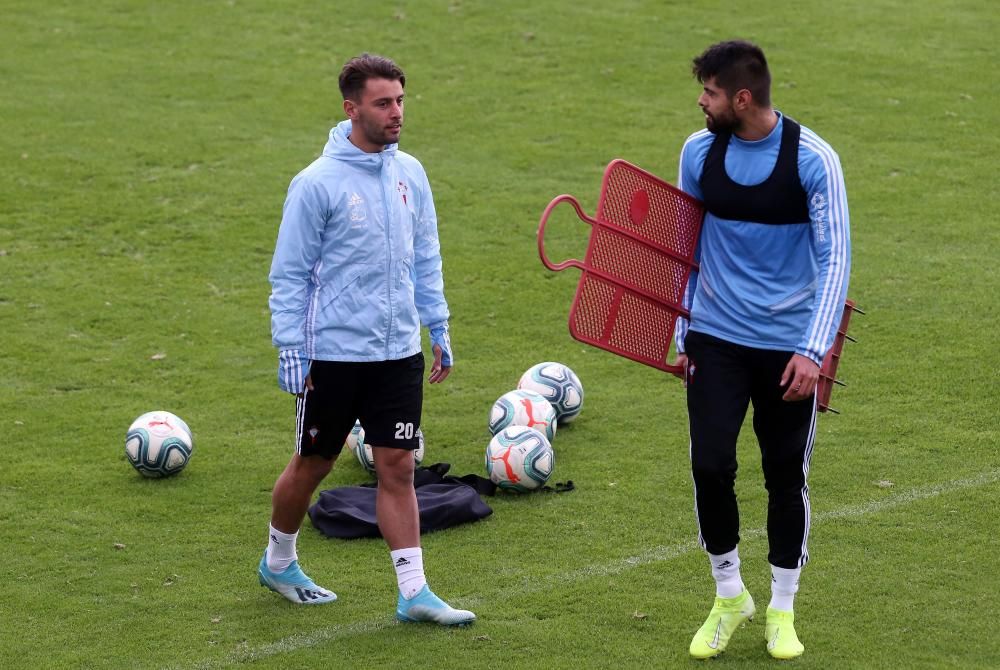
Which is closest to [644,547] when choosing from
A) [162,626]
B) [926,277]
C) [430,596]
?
[430,596]

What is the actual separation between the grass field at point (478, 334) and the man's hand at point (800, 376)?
1210 millimetres

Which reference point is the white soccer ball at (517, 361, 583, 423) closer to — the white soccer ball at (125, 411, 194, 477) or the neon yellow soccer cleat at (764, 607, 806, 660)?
the white soccer ball at (125, 411, 194, 477)

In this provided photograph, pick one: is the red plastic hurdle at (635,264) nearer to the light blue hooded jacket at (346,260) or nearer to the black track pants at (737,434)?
the black track pants at (737,434)

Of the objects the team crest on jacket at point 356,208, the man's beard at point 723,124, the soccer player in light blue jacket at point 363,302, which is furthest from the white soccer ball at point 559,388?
the man's beard at point 723,124

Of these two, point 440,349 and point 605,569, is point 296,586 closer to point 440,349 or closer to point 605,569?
point 440,349

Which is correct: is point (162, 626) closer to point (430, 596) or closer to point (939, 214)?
point (430, 596)

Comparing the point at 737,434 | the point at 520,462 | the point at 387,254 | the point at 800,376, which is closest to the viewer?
the point at 800,376

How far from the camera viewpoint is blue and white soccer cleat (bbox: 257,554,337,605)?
6.58 metres

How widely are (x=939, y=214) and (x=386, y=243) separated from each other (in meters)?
7.75

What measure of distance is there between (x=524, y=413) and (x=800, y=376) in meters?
3.15

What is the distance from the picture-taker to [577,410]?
8836mm

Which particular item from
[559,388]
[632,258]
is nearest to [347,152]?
[632,258]

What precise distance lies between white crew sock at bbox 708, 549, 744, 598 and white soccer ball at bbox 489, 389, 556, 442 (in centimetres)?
243

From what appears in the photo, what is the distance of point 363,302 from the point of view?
19.9 feet
